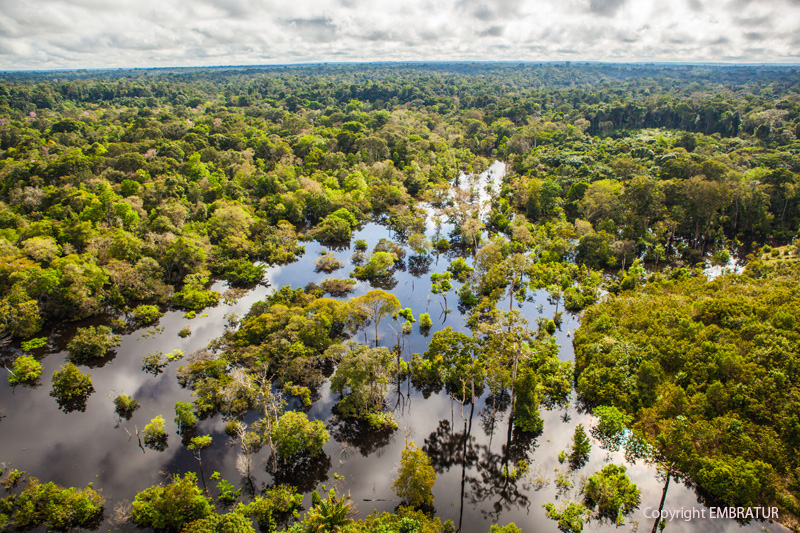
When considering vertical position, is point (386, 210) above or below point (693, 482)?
above

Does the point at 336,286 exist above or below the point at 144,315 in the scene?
above

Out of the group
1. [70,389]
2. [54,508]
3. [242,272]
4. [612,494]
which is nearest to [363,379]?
[612,494]

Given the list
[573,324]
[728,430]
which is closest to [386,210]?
[573,324]

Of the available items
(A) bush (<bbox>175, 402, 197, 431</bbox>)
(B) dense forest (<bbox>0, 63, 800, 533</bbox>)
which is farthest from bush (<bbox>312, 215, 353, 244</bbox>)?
(A) bush (<bbox>175, 402, 197, 431</bbox>)

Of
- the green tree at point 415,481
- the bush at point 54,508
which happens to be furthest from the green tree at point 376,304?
the bush at point 54,508

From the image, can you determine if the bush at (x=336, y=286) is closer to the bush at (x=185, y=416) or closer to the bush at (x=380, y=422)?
the bush at (x=380, y=422)

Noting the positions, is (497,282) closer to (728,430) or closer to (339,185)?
(728,430)

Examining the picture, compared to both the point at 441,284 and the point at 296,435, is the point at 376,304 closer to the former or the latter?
the point at 296,435
